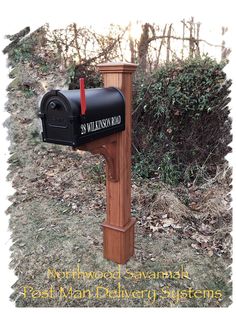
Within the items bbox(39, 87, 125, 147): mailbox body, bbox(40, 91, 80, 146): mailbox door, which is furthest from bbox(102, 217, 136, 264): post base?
bbox(40, 91, 80, 146): mailbox door

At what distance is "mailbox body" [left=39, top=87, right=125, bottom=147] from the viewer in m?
1.35

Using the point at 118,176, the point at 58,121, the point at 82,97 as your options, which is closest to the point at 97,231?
the point at 118,176

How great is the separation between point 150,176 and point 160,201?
0.68 metres

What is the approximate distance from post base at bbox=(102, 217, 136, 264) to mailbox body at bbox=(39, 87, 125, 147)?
0.86 metres

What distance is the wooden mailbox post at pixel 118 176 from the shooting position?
1825 millimetres

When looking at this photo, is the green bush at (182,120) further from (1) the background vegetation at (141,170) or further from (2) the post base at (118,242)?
(2) the post base at (118,242)

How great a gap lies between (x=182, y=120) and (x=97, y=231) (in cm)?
176

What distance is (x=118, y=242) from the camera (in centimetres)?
210

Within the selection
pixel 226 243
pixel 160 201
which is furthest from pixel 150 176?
pixel 226 243

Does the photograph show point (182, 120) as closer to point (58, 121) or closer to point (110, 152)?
point (110, 152)

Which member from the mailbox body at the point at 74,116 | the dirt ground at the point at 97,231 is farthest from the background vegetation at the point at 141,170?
the mailbox body at the point at 74,116

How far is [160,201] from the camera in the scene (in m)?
2.91

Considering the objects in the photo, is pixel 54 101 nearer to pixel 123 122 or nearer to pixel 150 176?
pixel 123 122

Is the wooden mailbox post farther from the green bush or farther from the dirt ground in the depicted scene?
the green bush
